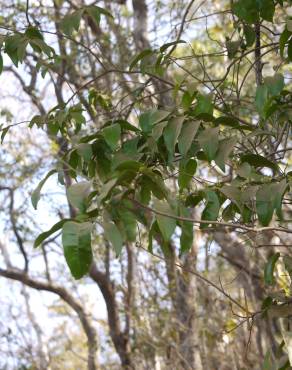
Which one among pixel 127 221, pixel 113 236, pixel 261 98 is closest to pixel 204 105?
pixel 261 98

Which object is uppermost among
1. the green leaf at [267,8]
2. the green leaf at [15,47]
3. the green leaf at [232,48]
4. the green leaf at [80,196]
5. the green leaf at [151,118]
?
the green leaf at [232,48]

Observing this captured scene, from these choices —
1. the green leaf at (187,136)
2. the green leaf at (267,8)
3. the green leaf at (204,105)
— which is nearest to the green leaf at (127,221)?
the green leaf at (187,136)

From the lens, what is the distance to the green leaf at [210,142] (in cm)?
147

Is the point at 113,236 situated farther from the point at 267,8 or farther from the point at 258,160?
the point at 267,8

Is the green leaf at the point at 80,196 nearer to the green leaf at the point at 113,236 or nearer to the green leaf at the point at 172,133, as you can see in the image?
the green leaf at the point at 113,236

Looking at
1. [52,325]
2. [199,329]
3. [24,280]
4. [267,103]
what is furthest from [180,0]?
[52,325]

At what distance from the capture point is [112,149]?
4.95 ft

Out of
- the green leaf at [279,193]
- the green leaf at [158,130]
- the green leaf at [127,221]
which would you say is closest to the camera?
the green leaf at [127,221]

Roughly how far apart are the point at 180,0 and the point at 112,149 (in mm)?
3905

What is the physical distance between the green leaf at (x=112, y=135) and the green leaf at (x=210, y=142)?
0.63 ft

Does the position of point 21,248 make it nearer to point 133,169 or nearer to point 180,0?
point 180,0

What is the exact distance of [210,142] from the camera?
4.85ft

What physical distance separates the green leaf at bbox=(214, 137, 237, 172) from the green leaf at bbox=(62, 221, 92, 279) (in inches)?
18.6

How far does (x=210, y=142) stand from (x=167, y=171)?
0.34 m
